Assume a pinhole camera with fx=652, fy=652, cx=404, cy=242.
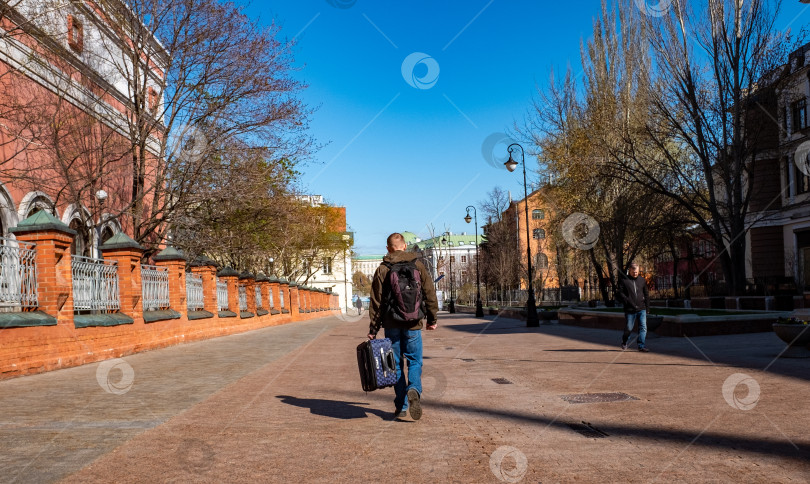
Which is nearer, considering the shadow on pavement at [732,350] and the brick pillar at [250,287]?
the shadow on pavement at [732,350]

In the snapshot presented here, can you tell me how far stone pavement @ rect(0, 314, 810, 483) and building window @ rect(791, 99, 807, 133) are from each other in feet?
89.4

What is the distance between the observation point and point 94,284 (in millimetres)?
12672

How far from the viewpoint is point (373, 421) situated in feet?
20.1

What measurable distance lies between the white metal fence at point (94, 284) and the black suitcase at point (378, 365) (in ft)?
25.4

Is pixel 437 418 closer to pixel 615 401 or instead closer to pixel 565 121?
pixel 615 401

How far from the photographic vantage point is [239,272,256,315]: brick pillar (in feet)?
90.2

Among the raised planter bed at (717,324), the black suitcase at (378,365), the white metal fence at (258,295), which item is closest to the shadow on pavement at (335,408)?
the black suitcase at (378,365)

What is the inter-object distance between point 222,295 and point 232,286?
1.23 m

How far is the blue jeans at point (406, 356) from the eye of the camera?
6.04m

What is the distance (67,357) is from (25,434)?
5833 millimetres

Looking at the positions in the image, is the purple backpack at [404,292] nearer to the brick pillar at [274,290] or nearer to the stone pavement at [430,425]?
the stone pavement at [430,425]

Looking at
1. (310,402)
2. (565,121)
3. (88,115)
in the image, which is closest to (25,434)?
(310,402)

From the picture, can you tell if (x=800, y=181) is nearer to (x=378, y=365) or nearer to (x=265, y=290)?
(x=265, y=290)

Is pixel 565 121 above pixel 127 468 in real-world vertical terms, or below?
above
